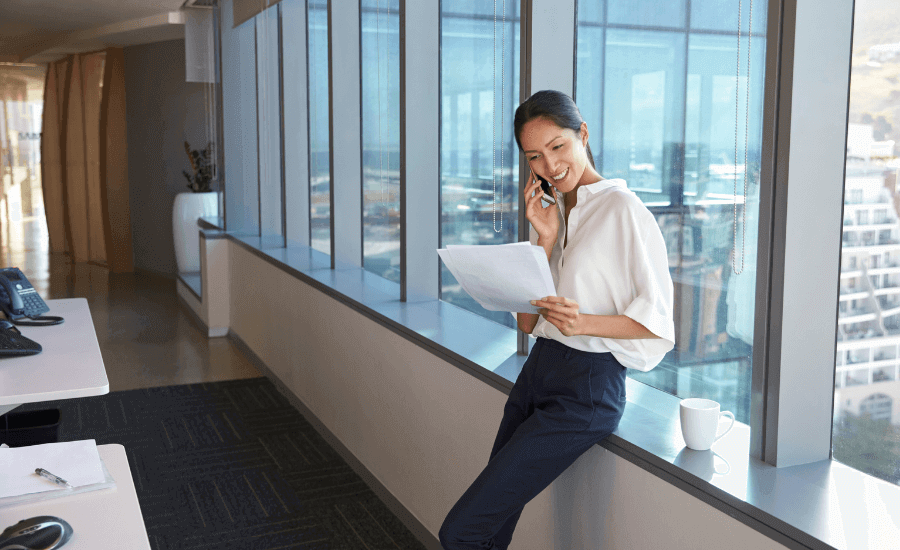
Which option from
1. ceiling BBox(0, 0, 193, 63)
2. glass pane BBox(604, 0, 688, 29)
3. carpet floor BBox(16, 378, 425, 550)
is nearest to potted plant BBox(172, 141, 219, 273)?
ceiling BBox(0, 0, 193, 63)

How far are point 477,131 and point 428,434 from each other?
1234mm

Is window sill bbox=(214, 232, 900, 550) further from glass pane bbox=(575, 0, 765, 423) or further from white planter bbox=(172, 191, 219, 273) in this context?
white planter bbox=(172, 191, 219, 273)

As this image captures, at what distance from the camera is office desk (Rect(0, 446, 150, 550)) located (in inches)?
53.0

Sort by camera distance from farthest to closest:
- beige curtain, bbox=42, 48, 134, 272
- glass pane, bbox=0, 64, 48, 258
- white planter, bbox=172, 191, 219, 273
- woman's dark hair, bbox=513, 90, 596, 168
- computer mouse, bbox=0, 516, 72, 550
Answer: glass pane, bbox=0, 64, 48, 258 < beige curtain, bbox=42, 48, 134, 272 < white planter, bbox=172, 191, 219, 273 < woman's dark hair, bbox=513, 90, 596, 168 < computer mouse, bbox=0, 516, 72, 550

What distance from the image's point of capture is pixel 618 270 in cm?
166

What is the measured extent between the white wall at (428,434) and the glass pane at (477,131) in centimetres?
47

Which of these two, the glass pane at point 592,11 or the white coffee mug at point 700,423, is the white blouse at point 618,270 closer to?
the white coffee mug at point 700,423

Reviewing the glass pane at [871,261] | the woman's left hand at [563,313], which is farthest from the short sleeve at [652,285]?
the glass pane at [871,261]

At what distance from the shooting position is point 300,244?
223 inches

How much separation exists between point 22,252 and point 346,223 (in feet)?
29.5

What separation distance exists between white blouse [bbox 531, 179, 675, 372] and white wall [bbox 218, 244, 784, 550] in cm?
32

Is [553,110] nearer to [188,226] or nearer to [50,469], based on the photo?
[50,469]

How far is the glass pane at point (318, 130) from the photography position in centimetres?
500

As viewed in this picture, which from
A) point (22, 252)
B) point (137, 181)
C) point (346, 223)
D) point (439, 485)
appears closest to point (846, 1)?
point (439, 485)
